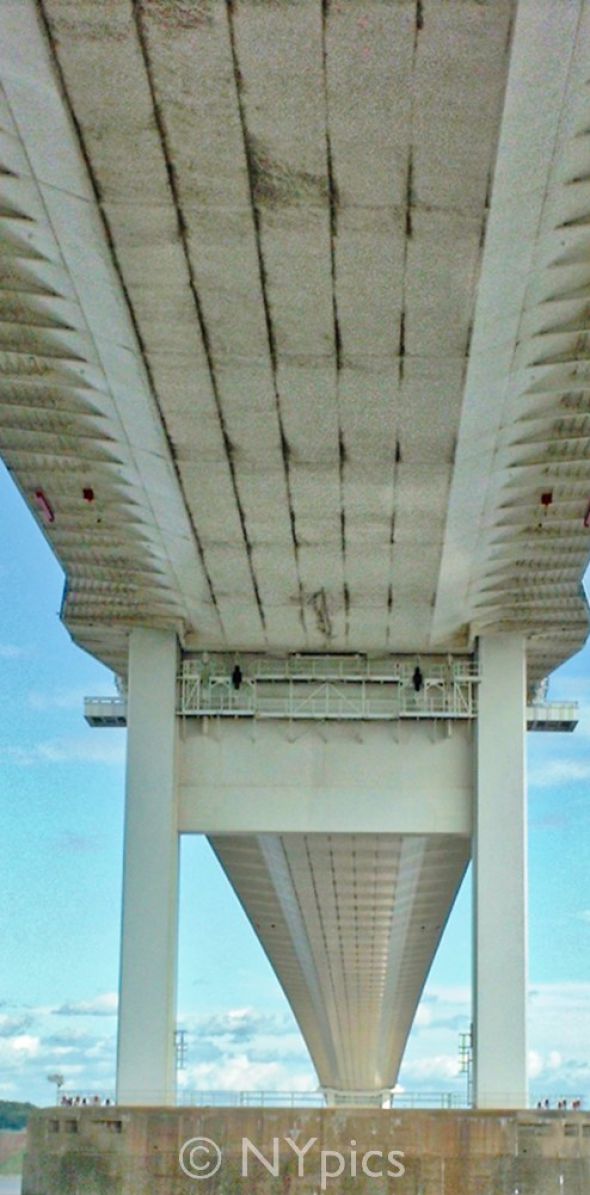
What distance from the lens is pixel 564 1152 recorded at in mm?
38219

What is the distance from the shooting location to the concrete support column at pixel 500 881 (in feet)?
133

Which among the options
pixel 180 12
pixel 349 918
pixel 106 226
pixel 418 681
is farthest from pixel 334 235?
pixel 349 918

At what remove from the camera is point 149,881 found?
41969 mm

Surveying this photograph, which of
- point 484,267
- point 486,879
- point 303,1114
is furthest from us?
point 486,879

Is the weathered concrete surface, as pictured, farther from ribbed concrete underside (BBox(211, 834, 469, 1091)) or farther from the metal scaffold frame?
the metal scaffold frame

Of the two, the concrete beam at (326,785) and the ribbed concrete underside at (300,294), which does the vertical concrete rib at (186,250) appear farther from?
the concrete beam at (326,785)

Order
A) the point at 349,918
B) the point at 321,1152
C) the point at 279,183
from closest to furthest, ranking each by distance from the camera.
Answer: the point at 279,183 → the point at 321,1152 → the point at 349,918

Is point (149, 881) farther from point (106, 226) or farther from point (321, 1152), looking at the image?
point (106, 226)

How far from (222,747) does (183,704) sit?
4.35 ft

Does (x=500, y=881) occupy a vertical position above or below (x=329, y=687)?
below

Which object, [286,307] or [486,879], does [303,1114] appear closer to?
[486,879]

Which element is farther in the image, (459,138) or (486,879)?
(486,879)

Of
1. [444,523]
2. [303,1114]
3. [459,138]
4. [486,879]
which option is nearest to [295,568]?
[444,523]

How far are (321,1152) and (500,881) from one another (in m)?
7.07
